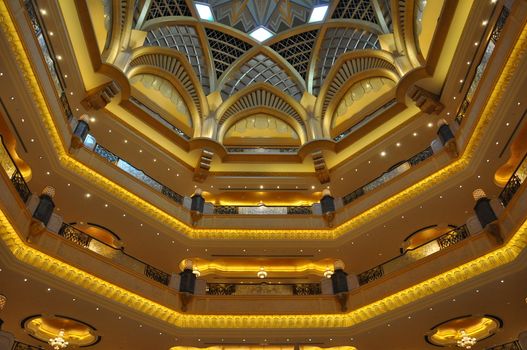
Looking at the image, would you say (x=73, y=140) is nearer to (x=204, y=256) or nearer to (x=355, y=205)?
(x=204, y=256)

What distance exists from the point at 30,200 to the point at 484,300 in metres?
12.4

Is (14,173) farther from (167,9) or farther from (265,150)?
(167,9)

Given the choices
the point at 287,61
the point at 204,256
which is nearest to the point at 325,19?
the point at 287,61

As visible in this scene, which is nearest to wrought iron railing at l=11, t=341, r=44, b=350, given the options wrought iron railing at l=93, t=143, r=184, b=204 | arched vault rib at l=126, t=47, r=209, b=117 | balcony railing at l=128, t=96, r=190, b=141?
wrought iron railing at l=93, t=143, r=184, b=204

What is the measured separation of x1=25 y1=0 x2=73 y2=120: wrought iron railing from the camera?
11.1 meters

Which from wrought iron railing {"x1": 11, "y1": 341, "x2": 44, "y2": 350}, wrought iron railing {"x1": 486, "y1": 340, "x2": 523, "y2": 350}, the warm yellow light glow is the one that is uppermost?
the warm yellow light glow

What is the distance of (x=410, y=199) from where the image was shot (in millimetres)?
14484

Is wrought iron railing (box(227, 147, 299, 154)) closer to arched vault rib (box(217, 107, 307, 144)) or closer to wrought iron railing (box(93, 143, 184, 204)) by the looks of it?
arched vault rib (box(217, 107, 307, 144))

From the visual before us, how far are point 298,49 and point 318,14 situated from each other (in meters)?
2.00

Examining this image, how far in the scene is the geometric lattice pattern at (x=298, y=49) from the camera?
21.6 metres

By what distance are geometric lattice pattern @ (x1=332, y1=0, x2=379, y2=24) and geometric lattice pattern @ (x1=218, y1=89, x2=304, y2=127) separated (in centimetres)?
507

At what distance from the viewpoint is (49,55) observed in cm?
1237

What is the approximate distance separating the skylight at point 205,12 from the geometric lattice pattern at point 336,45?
19.5 ft

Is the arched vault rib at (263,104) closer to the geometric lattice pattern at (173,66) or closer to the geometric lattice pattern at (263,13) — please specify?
the geometric lattice pattern at (173,66)
